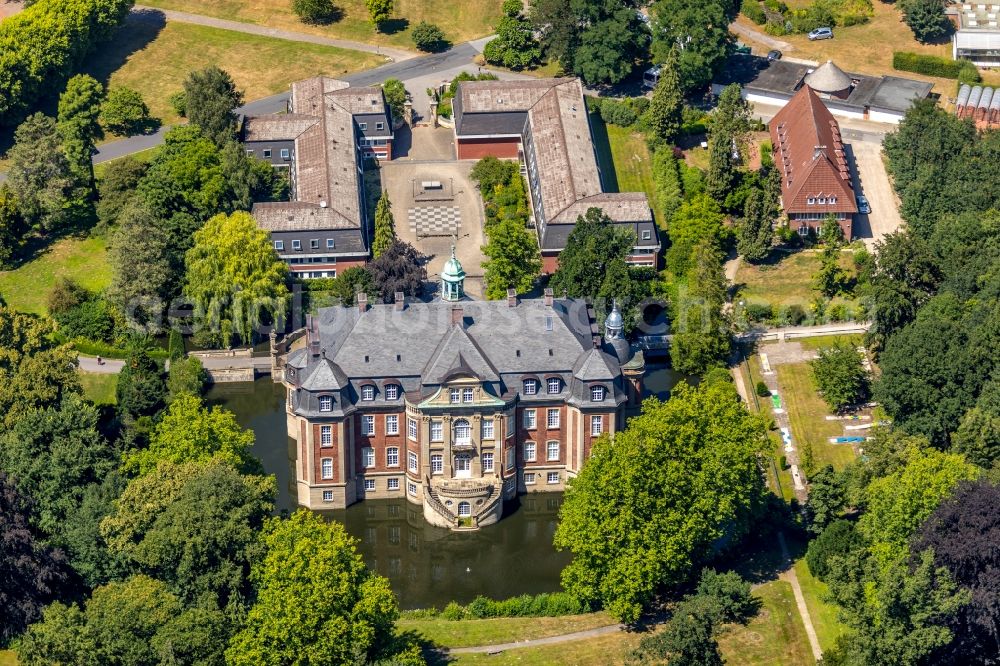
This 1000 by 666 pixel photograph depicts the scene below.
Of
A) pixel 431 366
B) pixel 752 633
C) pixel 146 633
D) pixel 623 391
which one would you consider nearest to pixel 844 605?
pixel 752 633

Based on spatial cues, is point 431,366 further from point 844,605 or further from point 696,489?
point 844,605

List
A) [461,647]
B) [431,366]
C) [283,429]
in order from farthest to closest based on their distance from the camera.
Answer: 1. [283,429]
2. [431,366]
3. [461,647]

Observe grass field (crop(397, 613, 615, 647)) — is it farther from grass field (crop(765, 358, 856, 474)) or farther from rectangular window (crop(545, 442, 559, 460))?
grass field (crop(765, 358, 856, 474))

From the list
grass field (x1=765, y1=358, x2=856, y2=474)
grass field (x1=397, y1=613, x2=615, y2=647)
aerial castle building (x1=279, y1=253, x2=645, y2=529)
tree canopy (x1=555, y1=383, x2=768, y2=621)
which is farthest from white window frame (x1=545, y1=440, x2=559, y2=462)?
grass field (x1=765, y1=358, x2=856, y2=474)

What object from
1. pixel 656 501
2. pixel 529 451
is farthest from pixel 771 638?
pixel 529 451

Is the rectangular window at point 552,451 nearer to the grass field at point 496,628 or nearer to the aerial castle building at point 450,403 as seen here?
the aerial castle building at point 450,403

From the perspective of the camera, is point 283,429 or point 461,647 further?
point 283,429
